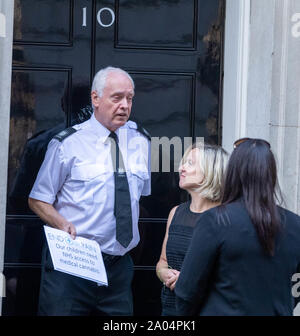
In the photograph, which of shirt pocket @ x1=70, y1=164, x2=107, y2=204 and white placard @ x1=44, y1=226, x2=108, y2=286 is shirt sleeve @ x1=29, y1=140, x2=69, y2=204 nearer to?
shirt pocket @ x1=70, y1=164, x2=107, y2=204

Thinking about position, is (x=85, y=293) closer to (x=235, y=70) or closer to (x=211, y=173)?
(x=211, y=173)

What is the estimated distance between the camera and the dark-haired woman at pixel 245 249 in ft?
11.5

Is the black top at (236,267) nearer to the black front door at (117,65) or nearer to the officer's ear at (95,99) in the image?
the officer's ear at (95,99)

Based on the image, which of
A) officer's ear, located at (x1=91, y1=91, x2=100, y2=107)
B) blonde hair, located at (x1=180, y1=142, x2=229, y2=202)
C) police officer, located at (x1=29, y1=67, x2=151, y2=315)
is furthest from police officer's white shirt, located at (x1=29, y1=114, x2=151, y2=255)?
blonde hair, located at (x1=180, y1=142, x2=229, y2=202)

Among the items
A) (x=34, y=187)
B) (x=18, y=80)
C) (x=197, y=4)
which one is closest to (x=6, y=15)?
(x=18, y=80)

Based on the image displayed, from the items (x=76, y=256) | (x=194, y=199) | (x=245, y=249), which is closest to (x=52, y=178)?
(x=76, y=256)

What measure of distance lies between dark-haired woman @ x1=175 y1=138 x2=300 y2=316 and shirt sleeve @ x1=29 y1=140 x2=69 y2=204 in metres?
1.77

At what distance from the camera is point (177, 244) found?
4.68m

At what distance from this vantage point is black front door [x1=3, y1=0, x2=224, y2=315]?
5.81 m

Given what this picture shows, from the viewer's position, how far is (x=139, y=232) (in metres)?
5.91

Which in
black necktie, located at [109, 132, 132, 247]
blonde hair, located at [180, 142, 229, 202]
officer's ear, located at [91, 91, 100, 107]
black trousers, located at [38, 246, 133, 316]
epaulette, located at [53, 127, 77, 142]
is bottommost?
black trousers, located at [38, 246, 133, 316]
